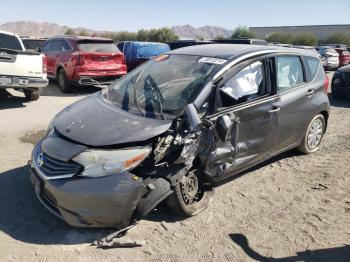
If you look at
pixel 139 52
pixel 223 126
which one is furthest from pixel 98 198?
pixel 139 52

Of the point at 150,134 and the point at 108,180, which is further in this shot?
the point at 150,134

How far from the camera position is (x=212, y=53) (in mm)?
4457

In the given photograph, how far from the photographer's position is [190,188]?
3.87m

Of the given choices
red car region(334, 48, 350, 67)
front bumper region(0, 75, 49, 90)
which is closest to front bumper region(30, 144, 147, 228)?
front bumper region(0, 75, 49, 90)

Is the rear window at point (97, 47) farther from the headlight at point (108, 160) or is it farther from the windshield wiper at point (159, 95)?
the headlight at point (108, 160)

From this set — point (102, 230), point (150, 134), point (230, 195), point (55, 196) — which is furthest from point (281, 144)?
point (55, 196)

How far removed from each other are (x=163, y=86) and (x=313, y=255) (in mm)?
2270

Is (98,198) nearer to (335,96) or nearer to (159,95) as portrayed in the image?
(159,95)

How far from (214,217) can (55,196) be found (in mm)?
1622

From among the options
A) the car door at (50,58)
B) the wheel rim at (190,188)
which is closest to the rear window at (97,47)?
the car door at (50,58)

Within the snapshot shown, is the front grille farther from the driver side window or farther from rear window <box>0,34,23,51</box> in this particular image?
rear window <box>0,34,23,51</box>

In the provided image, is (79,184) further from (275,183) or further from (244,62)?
(275,183)

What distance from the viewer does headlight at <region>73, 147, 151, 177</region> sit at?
10.6ft

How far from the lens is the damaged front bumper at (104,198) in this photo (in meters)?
3.20
